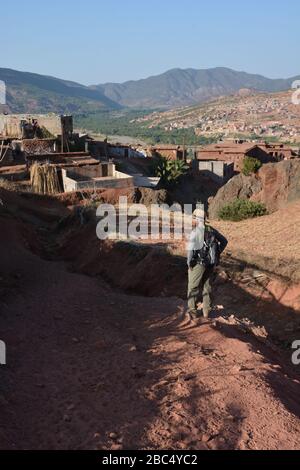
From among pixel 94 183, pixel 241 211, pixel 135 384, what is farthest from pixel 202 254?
pixel 94 183

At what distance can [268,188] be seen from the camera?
19203 mm

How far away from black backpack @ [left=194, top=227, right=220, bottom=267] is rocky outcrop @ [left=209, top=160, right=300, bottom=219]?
11846 millimetres

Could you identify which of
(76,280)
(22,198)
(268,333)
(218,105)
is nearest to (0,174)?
(22,198)

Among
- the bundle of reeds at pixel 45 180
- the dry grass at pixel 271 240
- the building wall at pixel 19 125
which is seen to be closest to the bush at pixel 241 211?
the dry grass at pixel 271 240

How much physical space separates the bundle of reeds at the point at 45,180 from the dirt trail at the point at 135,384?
17.5 meters

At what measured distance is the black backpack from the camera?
638 centimetres

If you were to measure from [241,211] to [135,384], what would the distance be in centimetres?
1322

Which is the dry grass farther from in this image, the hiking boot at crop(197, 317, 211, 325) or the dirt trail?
the dirt trail

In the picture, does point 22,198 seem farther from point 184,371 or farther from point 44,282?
point 184,371

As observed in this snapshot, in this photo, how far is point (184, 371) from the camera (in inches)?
186

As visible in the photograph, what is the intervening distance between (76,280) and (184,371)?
14.8 feet

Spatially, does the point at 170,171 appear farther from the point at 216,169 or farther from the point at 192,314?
the point at 192,314

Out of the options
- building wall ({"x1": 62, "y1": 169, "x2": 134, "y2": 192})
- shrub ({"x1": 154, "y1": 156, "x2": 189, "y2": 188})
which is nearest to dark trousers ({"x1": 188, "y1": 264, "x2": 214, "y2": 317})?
building wall ({"x1": 62, "y1": 169, "x2": 134, "y2": 192})

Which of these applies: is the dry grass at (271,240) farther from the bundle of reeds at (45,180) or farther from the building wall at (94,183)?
the bundle of reeds at (45,180)
